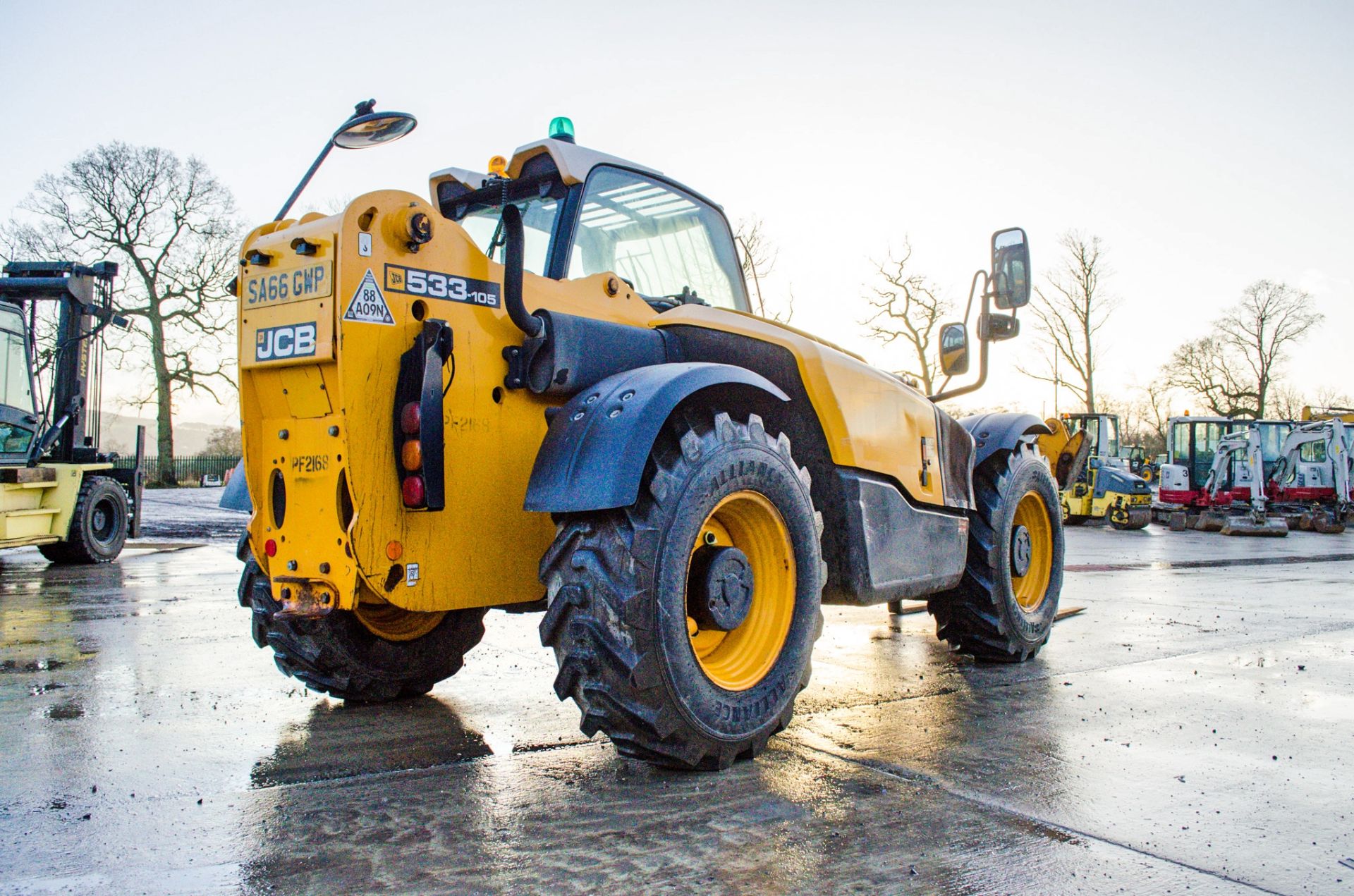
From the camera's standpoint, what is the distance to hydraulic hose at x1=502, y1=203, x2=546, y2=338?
3340 millimetres

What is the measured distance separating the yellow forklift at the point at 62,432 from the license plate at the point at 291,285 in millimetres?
9163

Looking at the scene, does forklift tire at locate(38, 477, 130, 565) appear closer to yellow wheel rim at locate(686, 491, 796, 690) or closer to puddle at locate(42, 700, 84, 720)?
puddle at locate(42, 700, 84, 720)

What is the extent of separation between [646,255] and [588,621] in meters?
1.97

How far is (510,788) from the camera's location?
3293 millimetres

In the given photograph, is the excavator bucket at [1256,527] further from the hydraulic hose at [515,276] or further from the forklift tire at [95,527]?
the hydraulic hose at [515,276]

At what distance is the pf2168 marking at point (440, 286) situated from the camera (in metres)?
3.42

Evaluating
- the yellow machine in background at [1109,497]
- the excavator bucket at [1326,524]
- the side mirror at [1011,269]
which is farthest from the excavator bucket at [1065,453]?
the excavator bucket at [1326,524]

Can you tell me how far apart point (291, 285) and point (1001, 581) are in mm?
3911

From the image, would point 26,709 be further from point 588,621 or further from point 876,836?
point 876,836

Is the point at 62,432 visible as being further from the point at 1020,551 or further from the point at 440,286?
the point at 1020,551

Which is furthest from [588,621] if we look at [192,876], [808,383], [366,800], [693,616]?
[808,383]

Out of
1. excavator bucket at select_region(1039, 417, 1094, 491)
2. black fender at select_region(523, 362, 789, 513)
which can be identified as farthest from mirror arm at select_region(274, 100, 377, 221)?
excavator bucket at select_region(1039, 417, 1094, 491)

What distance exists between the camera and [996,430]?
232 inches

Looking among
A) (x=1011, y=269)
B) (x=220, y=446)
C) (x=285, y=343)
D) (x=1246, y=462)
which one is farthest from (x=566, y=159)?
(x=220, y=446)
